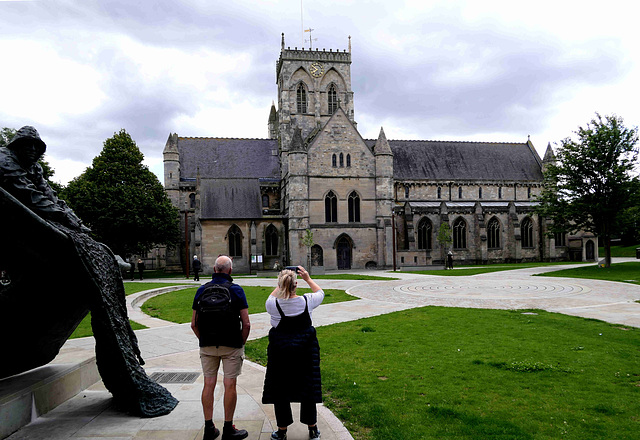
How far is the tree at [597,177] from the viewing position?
34.5m

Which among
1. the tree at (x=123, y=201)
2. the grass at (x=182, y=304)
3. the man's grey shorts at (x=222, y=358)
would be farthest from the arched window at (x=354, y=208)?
the man's grey shorts at (x=222, y=358)

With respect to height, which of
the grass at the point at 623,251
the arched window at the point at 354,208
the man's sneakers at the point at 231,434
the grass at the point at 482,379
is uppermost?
the arched window at the point at 354,208

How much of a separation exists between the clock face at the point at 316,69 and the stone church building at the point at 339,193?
13 centimetres

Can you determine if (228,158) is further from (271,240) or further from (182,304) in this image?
(182,304)

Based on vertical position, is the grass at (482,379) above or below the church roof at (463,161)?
below

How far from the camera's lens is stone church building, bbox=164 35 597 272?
143ft

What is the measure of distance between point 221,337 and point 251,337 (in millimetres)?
6368

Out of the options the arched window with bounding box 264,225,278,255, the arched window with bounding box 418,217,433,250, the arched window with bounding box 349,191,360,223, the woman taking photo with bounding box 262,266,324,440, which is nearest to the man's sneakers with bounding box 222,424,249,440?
the woman taking photo with bounding box 262,266,324,440

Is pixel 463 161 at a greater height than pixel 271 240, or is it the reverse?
pixel 463 161

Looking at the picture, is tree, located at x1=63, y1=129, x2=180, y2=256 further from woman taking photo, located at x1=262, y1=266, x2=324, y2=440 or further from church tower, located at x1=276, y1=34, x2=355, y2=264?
woman taking photo, located at x1=262, y1=266, x2=324, y2=440

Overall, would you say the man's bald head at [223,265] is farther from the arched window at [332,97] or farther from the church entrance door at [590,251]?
the church entrance door at [590,251]

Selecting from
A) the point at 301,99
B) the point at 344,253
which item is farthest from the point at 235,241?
the point at 301,99

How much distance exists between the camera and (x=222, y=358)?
537 centimetres

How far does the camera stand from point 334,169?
43.8 metres
